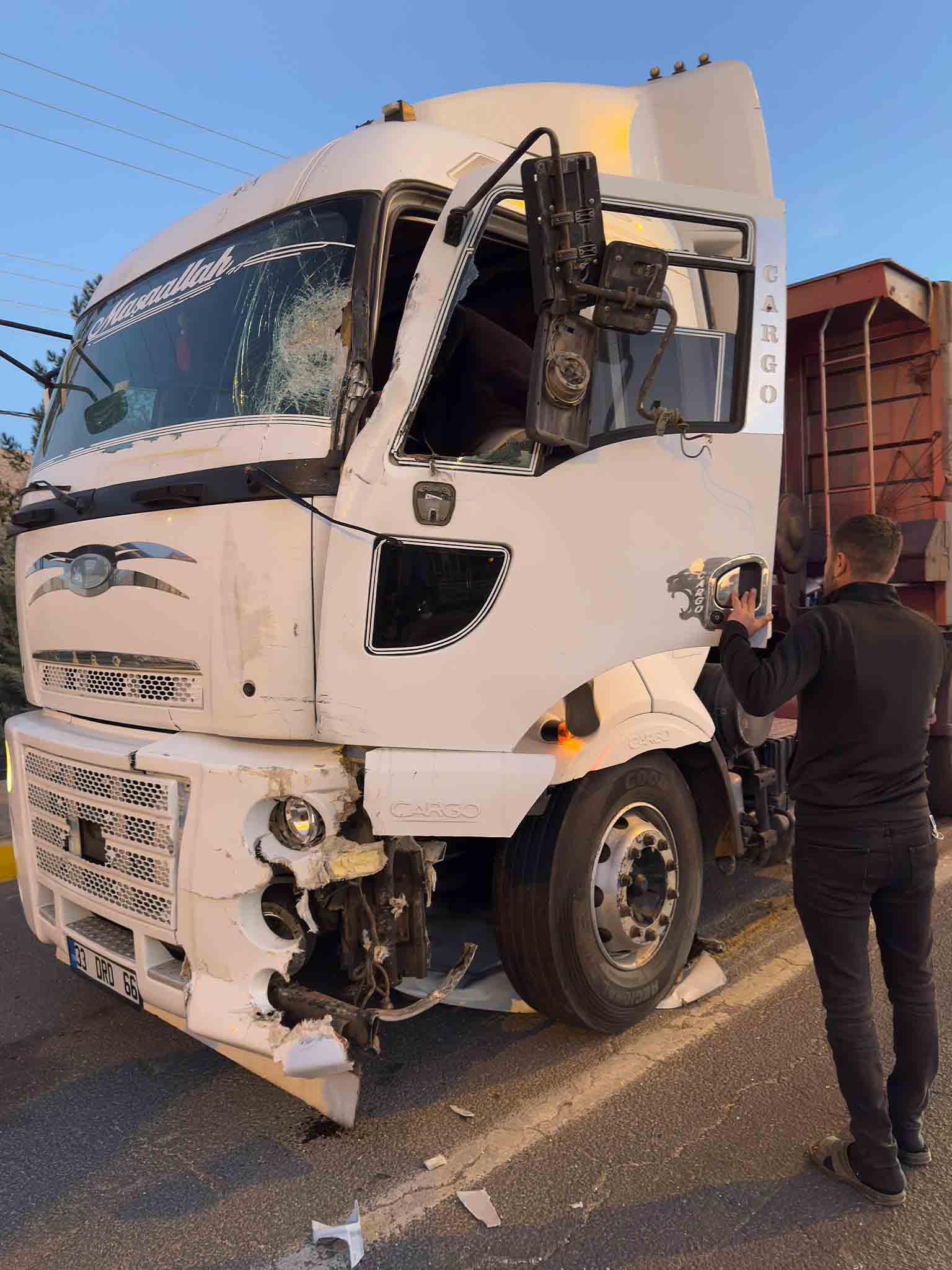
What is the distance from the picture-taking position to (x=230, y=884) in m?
2.76

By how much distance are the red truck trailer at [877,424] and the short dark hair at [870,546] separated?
2.82m

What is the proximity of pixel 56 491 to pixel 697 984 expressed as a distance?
10.3 ft

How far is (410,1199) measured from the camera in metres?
2.65

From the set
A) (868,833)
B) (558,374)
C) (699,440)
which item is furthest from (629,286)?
(868,833)

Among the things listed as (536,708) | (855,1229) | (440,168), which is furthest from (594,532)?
(855,1229)

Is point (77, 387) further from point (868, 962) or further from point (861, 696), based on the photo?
point (868, 962)

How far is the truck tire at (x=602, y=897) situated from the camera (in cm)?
324

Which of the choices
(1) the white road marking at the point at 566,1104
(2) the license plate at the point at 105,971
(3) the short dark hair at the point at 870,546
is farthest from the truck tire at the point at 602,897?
(2) the license plate at the point at 105,971

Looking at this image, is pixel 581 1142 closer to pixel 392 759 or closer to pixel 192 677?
pixel 392 759

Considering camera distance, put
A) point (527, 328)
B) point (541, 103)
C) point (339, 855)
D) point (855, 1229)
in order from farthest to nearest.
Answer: point (541, 103) < point (527, 328) < point (339, 855) < point (855, 1229)

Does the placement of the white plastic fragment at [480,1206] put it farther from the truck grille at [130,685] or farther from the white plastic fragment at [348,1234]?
the truck grille at [130,685]

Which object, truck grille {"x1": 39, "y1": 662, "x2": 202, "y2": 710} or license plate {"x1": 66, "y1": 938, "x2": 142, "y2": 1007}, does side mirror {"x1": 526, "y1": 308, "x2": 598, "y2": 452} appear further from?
license plate {"x1": 66, "y1": 938, "x2": 142, "y2": 1007}

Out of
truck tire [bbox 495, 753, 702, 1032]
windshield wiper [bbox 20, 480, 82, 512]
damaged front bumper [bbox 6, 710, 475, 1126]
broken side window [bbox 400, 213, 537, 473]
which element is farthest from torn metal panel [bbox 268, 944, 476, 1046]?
windshield wiper [bbox 20, 480, 82, 512]

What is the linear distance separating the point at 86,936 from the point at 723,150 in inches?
158
